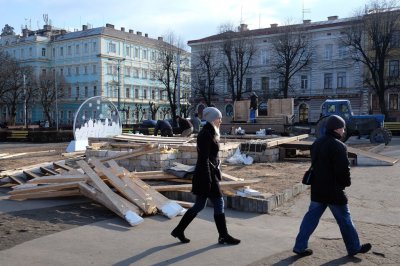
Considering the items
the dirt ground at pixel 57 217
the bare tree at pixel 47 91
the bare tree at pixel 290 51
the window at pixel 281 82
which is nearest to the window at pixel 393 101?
the bare tree at pixel 290 51

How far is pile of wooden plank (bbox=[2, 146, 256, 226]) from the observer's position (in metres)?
Answer: 7.60

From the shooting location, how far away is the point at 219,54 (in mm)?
65375

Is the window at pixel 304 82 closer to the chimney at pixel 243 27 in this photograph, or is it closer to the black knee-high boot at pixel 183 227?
the chimney at pixel 243 27

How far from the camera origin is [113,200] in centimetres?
764

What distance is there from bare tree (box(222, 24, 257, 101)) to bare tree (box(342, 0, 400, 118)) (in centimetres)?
1353

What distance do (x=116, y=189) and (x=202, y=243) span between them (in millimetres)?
2926

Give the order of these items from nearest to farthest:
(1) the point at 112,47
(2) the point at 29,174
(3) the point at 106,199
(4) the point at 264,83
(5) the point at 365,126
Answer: (3) the point at 106,199 → (2) the point at 29,174 → (5) the point at 365,126 → (4) the point at 264,83 → (1) the point at 112,47

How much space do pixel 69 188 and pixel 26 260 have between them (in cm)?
372

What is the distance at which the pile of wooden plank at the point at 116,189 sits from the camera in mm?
7598

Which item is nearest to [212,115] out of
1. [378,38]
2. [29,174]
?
[29,174]

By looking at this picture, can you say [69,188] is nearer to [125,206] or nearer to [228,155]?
[125,206]

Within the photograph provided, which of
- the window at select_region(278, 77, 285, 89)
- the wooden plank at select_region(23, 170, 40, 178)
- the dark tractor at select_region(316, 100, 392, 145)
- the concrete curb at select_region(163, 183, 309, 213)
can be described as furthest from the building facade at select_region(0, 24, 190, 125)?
the concrete curb at select_region(163, 183, 309, 213)

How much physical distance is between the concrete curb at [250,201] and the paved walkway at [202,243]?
19 cm

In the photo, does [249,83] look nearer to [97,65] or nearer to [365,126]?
[97,65]
